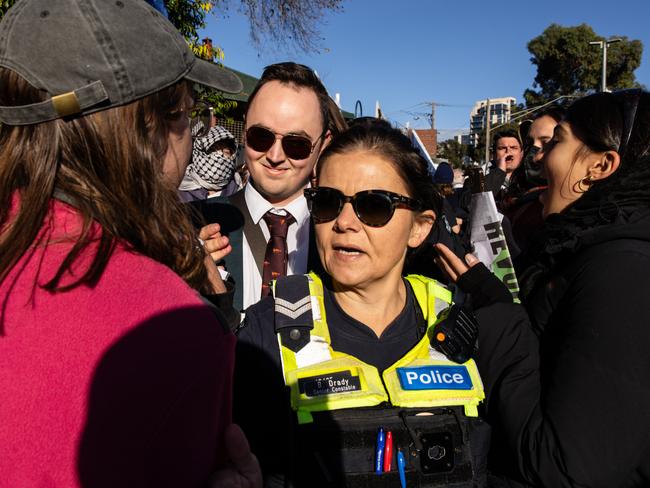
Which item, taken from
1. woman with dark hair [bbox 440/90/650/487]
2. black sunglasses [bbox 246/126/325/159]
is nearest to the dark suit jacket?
black sunglasses [bbox 246/126/325/159]

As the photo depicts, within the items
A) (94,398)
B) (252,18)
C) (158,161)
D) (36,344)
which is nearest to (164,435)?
(94,398)

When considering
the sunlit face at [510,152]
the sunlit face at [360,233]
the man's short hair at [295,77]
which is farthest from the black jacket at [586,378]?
the sunlit face at [510,152]

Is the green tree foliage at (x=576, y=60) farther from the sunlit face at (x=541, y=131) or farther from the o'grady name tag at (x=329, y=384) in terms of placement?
the o'grady name tag at (x=329, y=384)

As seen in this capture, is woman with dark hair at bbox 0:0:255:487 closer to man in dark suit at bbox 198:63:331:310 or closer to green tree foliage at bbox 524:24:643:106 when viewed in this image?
man in dark suit at bbox 198:63:331:310

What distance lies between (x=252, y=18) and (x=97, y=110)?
25.5 ft

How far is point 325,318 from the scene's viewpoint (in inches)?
71.2

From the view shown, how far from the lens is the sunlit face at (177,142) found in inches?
47.5

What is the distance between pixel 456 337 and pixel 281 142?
52.2 inches

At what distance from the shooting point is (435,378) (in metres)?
1.67

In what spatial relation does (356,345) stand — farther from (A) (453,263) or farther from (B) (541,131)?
(B) (541,131)

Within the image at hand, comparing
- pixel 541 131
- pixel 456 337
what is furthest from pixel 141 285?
pixel 541 131

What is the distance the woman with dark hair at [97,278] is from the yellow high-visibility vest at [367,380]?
0.52m

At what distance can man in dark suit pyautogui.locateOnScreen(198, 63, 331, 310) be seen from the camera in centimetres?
247

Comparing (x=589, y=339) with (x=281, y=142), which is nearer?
(x=589, y=339)
